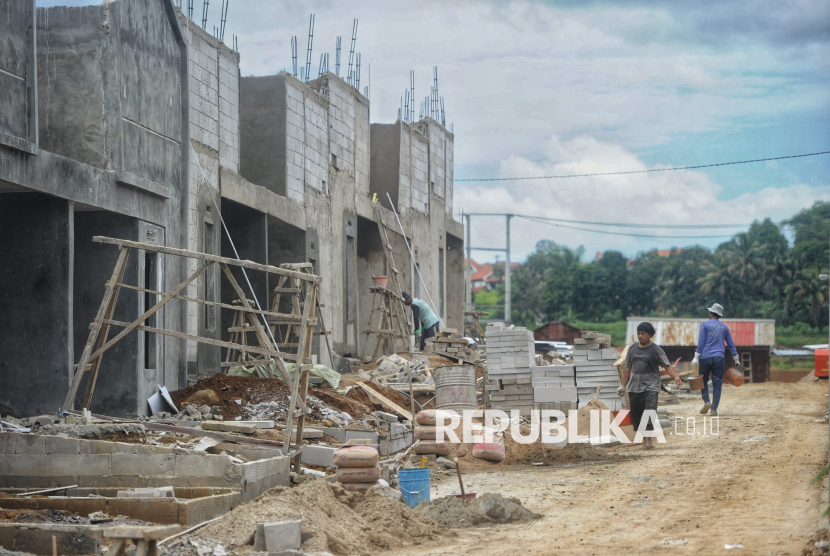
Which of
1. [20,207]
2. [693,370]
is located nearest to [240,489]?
[20,207]

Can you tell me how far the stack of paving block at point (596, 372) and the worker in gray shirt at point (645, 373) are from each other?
2594 millimetres

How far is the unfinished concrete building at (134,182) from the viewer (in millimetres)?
11461

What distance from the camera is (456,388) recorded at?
50.7 feet

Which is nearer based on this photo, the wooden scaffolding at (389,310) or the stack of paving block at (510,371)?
the stack of paving block at (510,371)

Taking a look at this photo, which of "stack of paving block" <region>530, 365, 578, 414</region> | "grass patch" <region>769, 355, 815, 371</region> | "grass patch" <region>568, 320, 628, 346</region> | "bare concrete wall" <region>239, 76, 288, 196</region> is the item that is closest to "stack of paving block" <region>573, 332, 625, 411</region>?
"stack of paving block" <region>530, 365, 578, 414</region>

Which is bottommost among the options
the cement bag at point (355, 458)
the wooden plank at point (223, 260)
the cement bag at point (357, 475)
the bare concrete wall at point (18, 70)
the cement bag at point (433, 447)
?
the cement bag at point (357, 475)

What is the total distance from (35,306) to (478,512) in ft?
21.0

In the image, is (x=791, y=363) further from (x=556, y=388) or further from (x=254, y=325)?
(x=254, y=325)

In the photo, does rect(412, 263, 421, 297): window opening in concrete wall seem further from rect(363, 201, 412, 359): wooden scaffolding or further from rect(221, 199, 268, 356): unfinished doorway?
rect(221, 199, 268, 356): unfinished doorway

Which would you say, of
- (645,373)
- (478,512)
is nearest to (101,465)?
(478,512)

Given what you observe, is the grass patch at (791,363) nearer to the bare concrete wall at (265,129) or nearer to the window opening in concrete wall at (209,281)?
the bare concrete wall at (265,129)

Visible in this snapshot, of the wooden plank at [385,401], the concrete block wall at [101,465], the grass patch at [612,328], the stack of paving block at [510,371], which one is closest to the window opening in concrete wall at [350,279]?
the wooden plank at [385,401]

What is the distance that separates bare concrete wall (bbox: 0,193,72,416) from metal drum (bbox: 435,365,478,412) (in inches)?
244

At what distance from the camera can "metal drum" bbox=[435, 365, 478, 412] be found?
1544cm
